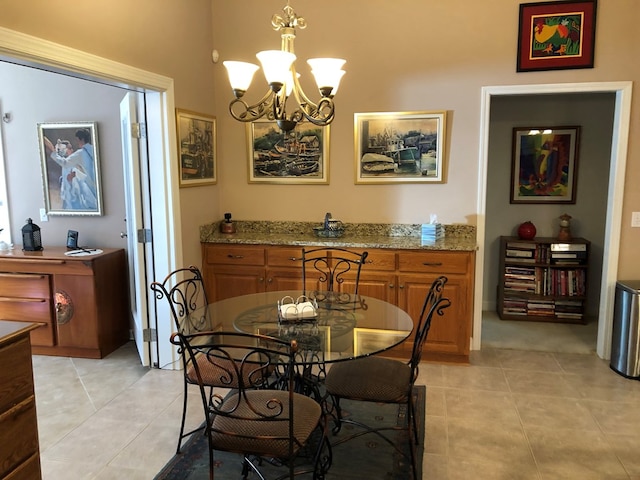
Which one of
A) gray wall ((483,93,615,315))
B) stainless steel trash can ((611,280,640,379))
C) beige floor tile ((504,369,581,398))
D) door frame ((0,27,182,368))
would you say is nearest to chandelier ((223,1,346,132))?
door frame ((0,27,182,368))

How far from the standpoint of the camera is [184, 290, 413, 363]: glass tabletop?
7.59 feet

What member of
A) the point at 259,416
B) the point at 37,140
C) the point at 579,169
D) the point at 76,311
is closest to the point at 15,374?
the point at 259,416

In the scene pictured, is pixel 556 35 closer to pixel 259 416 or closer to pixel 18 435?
pixel 259 416

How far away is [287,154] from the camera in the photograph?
4.38 m

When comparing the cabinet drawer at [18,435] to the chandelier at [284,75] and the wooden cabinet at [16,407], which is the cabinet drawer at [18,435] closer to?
the wooden cabinet at [16,407]

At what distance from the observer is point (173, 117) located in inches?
140

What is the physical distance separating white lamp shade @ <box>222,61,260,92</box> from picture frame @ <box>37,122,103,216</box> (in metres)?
2.24

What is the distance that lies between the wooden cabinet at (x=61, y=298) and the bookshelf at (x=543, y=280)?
3.67 m

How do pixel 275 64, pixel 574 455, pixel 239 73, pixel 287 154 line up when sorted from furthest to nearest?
1. pixel 287 154
2. pixel 574 455
3. pixel 239 73
4. pixel 275 64

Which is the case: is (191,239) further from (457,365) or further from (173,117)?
(457,365)

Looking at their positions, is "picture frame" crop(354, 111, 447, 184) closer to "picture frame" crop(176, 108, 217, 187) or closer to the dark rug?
"picture frame" crop(176, 108, 217, 187)

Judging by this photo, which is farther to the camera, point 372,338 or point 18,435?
point 372,338

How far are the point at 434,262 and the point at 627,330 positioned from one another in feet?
4.70

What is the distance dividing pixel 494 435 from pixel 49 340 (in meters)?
3.36
